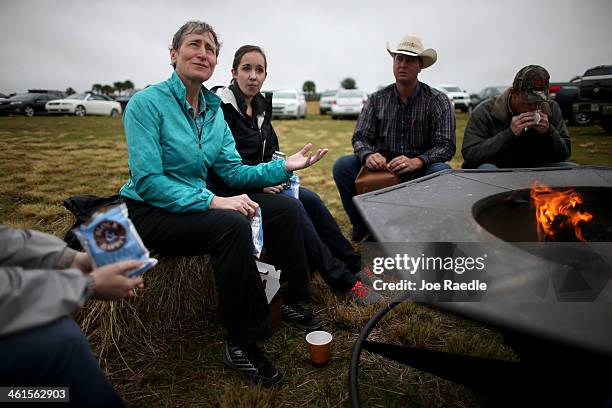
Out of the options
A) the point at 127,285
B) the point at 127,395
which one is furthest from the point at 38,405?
the point at 127,395

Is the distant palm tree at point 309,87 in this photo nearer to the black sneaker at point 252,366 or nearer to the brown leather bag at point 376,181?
the brown leather bag at point 376,181

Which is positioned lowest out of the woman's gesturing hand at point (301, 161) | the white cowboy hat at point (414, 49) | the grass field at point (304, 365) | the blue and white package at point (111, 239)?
the grass field at point (304, 365)

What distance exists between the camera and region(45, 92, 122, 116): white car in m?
14.6

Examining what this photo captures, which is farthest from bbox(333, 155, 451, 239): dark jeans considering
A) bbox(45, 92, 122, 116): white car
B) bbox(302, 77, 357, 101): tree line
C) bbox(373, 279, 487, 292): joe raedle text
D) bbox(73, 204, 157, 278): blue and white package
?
bbox(302, 77, 357, 101): tree line

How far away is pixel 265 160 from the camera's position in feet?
9.69

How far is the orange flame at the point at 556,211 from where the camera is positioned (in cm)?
162

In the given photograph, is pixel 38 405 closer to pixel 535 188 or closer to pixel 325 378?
pixel 325 378

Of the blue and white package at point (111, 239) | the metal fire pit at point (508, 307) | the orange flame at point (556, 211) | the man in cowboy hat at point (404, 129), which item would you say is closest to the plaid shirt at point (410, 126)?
the man in cowboy hat at point (404, 129)

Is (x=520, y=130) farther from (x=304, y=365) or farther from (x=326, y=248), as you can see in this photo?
(x=304, y=365)

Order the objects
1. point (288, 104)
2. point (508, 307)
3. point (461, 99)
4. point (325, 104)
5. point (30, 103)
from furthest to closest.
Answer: point (325, 104) → point (461, 99) → point (288, 104) → point (30, 103) → point (508, 307)

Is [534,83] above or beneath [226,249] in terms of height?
above

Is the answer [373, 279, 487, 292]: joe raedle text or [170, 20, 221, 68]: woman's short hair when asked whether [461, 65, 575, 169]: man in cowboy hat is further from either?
[170, 20, 221, 68]: woman's short hair

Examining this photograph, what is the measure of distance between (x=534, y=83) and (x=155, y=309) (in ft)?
10.5

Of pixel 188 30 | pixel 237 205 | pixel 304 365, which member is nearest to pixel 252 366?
pixel 304 365
